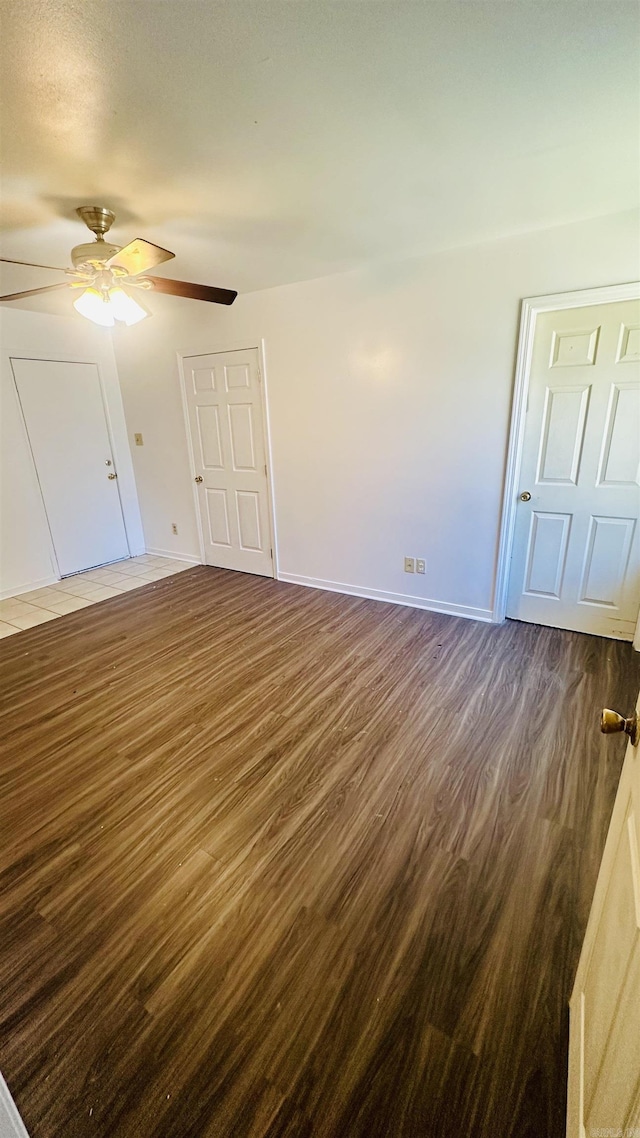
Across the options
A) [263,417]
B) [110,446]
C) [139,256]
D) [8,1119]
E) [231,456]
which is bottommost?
[8,1119]

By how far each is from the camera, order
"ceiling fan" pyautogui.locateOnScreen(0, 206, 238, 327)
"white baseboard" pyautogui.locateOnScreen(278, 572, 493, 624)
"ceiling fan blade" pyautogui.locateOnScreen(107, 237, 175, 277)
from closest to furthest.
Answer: "ceiling fan blade" pyautogui.locateOnScreen(107, 237, 175, 277) < "ceiling fan" pyautogui.locateOnScreen(0, 206, 238, 327) < "white baseboard" pyautogui.locateOnScreen(278, 572, 493, 624)

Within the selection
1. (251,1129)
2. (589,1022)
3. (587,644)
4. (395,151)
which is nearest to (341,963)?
(251,1129)

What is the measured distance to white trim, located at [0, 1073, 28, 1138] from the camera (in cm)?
77

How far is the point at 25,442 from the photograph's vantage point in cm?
389

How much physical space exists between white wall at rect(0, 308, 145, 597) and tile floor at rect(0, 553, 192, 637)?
0.21m

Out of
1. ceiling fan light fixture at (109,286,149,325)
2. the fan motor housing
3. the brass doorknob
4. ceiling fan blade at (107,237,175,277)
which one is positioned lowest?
the brass doorknob

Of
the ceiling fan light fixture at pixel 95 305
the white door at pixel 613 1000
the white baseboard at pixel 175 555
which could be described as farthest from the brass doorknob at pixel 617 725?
the white baseboard at pixel 175 555

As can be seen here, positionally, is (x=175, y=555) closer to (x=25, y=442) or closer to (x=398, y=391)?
(x=25, y=442)

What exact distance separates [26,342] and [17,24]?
329 cm

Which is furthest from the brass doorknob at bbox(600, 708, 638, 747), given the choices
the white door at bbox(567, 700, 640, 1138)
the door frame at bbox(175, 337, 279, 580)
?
the door frame at bbox(175, 337, 279, 580)

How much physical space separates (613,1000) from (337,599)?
9.91ft

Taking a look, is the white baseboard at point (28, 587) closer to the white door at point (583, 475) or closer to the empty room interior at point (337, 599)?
the empty room interior at point (337, 599)

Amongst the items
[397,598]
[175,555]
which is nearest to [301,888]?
[397,598]

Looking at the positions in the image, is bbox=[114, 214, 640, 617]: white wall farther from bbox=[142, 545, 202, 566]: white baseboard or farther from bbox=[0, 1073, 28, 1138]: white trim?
bbox=[0, 1073, 28, 1138]: white trim
